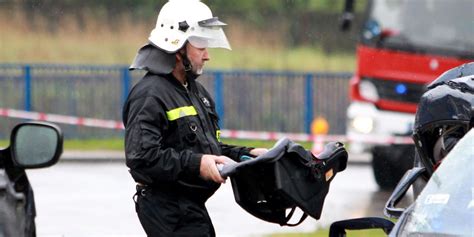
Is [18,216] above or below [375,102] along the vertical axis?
above

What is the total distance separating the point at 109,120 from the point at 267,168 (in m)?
15.1

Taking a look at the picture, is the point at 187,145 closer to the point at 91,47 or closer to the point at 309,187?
the point at 309,187

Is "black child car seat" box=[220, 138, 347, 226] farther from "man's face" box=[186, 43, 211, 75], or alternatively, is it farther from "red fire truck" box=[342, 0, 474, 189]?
"red fire truck" box=[342, 0, 474, 189]

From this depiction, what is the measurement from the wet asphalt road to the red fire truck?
53cm

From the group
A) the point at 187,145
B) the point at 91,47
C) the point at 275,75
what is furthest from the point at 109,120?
the point at 187,145

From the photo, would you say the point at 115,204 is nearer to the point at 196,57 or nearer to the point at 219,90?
the point at 219,90

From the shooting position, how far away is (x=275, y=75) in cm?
2139

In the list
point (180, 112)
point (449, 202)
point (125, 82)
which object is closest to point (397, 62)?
point (125, 82)

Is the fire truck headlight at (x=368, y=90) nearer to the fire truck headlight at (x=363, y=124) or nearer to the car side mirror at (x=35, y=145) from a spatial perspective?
the fire truck headlight at (x=363, y=124)

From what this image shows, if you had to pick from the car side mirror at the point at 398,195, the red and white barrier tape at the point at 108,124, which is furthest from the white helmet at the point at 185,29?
the red and white barrier tape at the point at 108,124

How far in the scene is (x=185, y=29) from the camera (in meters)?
6.46

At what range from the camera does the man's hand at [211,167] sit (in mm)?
6075

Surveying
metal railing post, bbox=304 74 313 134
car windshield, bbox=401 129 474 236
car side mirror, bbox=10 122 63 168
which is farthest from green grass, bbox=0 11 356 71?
car windshield, bbox=401 129 474 236

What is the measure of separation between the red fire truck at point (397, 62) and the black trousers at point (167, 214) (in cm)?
906
